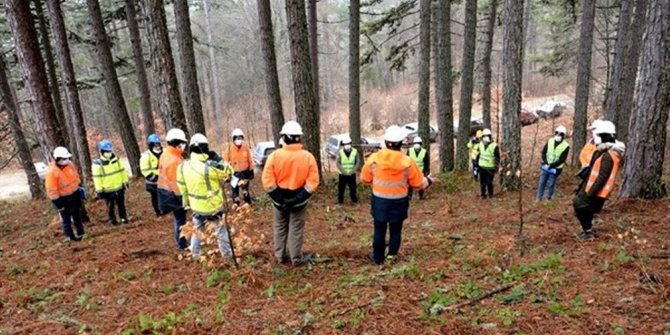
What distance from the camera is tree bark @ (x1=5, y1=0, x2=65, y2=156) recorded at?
29.9 feet

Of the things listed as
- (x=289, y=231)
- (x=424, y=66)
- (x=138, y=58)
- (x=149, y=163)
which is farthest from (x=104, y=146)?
(x=424, y=66)

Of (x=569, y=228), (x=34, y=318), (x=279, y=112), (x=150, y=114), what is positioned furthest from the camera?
(x=150, y=114)

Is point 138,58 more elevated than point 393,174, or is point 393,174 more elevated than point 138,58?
point 138,58

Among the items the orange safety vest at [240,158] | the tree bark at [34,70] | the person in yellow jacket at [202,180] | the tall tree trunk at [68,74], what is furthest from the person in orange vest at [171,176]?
the tall tree trunk at [68,74]

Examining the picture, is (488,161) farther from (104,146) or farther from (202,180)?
(104,146)

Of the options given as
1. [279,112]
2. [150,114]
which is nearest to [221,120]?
[150,114]

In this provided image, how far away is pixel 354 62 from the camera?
1658 cm

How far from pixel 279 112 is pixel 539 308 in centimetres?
1121

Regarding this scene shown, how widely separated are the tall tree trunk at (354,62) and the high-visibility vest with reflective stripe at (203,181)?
11360mm

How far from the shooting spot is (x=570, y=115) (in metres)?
30.8

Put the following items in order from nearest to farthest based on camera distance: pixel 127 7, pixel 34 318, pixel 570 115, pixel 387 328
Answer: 1. pixel 387 328
2. pixel 34 318
3. pixel 127 7
4. pixel 570 115

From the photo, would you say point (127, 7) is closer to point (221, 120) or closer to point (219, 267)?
point (219, 267)

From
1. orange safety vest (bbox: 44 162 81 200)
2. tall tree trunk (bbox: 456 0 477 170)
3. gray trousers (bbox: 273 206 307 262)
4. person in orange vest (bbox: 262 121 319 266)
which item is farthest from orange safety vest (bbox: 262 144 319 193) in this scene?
tall tree trunk (bbox: 456 0 477 170)

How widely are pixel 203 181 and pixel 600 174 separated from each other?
211 inches
